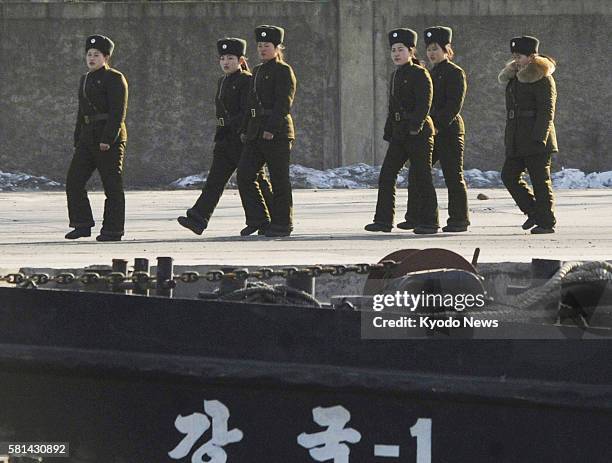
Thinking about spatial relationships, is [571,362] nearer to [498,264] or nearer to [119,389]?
[119,389]

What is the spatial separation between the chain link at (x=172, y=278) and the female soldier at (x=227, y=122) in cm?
794

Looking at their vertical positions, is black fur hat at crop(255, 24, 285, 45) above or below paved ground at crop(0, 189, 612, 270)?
above

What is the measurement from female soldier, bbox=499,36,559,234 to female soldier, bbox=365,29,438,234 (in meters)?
0.73

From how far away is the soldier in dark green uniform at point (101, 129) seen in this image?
1373 centimetres

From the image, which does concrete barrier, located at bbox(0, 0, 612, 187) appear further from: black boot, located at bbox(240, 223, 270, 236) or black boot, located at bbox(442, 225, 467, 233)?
black boot, located at bbox(240, 223, 270, 236)

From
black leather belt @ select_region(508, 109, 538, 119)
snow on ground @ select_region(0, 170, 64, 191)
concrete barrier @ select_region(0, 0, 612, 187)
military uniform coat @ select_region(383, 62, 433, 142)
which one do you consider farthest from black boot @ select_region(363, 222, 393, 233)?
concrete barrier @ select_region(0, 0, 612, 187)

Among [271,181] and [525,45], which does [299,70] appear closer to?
[525,45]

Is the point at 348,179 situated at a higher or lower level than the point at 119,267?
lower

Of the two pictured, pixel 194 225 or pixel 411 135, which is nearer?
pixel 194 225

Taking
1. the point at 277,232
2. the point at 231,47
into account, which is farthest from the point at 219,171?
the point at 231,47

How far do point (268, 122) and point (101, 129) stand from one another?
146cm

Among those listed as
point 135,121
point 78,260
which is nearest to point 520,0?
point 135,121

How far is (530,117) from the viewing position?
14.6 metres

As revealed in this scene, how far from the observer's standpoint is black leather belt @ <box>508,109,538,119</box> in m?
14.6
